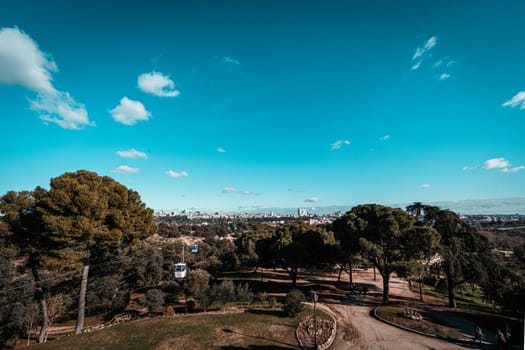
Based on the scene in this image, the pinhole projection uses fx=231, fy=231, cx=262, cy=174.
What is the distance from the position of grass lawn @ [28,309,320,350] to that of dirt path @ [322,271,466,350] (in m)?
3.27

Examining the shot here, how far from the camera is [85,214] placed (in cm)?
1683

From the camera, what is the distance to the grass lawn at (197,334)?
576 inches

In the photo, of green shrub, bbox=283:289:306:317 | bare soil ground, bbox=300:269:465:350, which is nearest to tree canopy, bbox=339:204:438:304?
bare soil ground, bbox=300:269:465:350

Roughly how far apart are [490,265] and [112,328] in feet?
106

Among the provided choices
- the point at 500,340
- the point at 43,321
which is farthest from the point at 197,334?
the point at 500,340

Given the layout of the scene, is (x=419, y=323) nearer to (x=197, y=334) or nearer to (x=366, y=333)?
(x=366, y=333)

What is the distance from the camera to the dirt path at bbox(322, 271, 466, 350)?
1419 centimetres

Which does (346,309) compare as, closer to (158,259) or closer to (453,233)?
(453,233)

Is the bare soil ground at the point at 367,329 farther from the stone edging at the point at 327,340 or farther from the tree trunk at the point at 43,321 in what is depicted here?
the tree trunk at the point at 43,321

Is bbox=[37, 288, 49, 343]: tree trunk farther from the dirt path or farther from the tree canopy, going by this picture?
the tree canopy

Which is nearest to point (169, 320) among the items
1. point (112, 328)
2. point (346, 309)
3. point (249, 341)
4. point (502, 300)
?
point (112, 328)

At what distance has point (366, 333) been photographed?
635 inches

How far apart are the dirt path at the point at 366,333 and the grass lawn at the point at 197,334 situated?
3.27 m

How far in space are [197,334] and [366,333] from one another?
11807 millimetres
